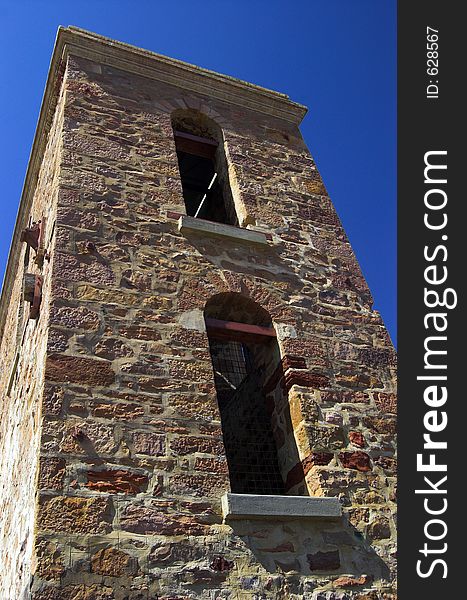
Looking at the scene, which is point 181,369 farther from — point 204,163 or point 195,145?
point 204,163

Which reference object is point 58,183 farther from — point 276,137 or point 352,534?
point 352,534

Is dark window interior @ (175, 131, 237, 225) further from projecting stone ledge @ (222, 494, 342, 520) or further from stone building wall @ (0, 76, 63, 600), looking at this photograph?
projecting stone ledge @ (222, 494, 342, 520)

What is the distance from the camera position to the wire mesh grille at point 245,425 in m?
4.79

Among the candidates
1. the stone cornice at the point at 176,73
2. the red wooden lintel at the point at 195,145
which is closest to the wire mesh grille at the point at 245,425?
the red wooden lintel at the point at 195,145

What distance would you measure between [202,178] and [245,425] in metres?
3.36

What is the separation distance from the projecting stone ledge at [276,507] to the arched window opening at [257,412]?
515mm

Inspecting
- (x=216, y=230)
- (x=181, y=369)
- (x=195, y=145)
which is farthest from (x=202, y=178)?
(x=181, y=369)

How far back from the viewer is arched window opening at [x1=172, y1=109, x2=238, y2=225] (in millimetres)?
6570

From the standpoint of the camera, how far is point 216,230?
531 cm

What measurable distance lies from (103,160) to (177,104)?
5.40ft

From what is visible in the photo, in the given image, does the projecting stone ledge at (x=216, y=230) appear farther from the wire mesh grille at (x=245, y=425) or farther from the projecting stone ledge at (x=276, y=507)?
the projecting stone ledge at (x=276, y=507)

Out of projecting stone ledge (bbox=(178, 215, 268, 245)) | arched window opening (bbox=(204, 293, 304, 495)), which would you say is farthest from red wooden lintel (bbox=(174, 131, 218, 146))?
arched window opening (bbox=(204, 293, 304, 495))

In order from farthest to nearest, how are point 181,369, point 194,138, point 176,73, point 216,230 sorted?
point 176,73, point 194,138, point 216,230, point 181,369

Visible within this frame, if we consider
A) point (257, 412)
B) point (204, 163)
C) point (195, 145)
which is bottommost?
point (257, 412)
